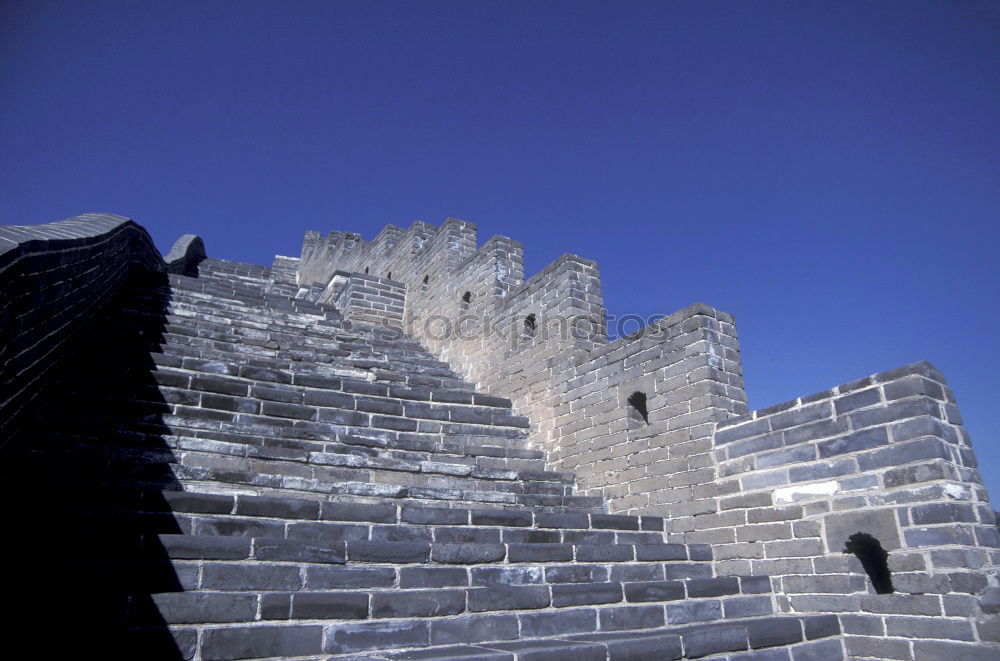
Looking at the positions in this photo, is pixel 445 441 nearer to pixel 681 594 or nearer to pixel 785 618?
pixel 681 594

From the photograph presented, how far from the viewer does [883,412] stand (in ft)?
14.4

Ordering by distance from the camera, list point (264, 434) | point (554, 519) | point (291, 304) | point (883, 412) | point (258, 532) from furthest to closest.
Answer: point (291, 304)
point (264, 434)
point (554, 519)
point (883, 412)
point (258, 532)

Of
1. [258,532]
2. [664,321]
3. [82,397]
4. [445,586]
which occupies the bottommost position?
[445,586]

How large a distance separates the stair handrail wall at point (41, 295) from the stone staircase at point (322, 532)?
0.34m

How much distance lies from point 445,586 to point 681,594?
177 centimetres

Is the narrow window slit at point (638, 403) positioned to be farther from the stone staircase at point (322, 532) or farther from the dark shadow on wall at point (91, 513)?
the dark shadow on wall at point (91, 513)

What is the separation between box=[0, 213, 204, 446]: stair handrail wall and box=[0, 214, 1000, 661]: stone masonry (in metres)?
A: 0.04

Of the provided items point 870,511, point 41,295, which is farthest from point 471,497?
point 41,295

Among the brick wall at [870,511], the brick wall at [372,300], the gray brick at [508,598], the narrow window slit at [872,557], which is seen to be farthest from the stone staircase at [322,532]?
the brick wall at [372,300]

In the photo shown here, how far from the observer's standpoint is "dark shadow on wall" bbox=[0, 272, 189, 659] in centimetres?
257

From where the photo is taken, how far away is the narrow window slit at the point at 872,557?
4289 mm

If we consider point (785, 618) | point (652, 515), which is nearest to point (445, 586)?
point (785, 618)

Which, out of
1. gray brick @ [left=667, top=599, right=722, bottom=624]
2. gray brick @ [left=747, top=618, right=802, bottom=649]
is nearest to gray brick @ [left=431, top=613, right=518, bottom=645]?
gray brick @ [left=667, top=599, right=722, bottom=624]

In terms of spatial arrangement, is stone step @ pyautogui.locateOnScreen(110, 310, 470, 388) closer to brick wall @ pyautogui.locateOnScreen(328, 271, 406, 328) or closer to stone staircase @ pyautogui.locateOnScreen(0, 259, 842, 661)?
stone staircase @ pyautogui.locateOnScreen(0, 259, 842, 661)
